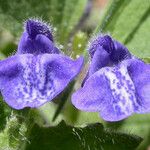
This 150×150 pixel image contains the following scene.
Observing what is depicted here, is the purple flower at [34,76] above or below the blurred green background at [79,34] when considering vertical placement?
above

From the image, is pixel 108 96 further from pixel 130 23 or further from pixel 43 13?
pixel 43 13

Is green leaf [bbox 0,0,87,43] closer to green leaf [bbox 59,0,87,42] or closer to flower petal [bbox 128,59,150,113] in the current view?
green leaf [bbox 59,0,87,42]

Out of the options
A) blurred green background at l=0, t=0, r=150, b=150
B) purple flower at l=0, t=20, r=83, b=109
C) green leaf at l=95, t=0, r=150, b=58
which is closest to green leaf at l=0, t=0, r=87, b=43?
blurred green background at l=0, t=0, r=150, b=150

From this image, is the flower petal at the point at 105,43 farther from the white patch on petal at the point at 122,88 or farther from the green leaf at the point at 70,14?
the green leaf at the point at 70,14

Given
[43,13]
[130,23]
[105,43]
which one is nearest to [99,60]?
[105,43]

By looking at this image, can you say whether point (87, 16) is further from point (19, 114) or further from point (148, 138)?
point (19, 114)

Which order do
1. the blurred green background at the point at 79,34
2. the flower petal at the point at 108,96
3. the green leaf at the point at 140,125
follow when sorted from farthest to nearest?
the green leaf at the point at 140,125, the blurred green background at the point at 79,34, the flower petal at the point at 108,96

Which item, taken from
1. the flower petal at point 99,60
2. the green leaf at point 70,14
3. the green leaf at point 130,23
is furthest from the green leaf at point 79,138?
the green leaf at point 70,14

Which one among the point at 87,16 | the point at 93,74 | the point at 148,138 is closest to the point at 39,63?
the point at 93,74
